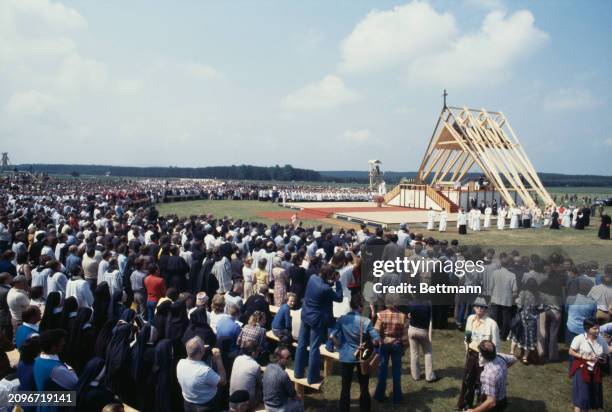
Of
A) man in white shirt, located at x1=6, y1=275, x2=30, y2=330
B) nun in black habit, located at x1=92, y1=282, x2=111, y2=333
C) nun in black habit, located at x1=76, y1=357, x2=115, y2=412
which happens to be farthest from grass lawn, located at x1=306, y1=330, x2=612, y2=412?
man in white shirt, located at x1=6, y1=275, x2=30, y2=330

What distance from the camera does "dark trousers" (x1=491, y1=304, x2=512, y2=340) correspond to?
26.2 ft

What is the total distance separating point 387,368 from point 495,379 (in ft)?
5.68

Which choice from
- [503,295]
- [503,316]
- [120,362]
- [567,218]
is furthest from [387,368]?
[567,218]

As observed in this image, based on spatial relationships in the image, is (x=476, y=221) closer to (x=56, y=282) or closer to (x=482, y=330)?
(x=482, y=330)

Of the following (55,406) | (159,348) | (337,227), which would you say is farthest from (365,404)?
(337,227)

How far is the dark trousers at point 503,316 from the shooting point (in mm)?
7980

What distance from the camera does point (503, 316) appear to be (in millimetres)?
8000

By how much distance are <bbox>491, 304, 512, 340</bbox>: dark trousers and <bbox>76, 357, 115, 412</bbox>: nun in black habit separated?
7.12m

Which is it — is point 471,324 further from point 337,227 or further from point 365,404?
point 337,227

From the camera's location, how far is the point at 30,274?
8.59 metres

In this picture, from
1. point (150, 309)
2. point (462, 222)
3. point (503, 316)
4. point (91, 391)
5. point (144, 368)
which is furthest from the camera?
point (462, 222)

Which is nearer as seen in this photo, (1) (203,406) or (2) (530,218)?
(1) (203,406)

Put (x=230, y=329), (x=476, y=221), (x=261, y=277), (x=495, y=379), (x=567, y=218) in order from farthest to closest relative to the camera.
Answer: (x=567, y=218) → (x=476, y=221) → (x=261, y=277) → (x=230, y=329) → (x=495, y=379)

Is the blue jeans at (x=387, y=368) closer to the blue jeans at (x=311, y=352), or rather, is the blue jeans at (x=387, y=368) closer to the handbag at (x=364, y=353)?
the handbag at (x=364, y=353)
